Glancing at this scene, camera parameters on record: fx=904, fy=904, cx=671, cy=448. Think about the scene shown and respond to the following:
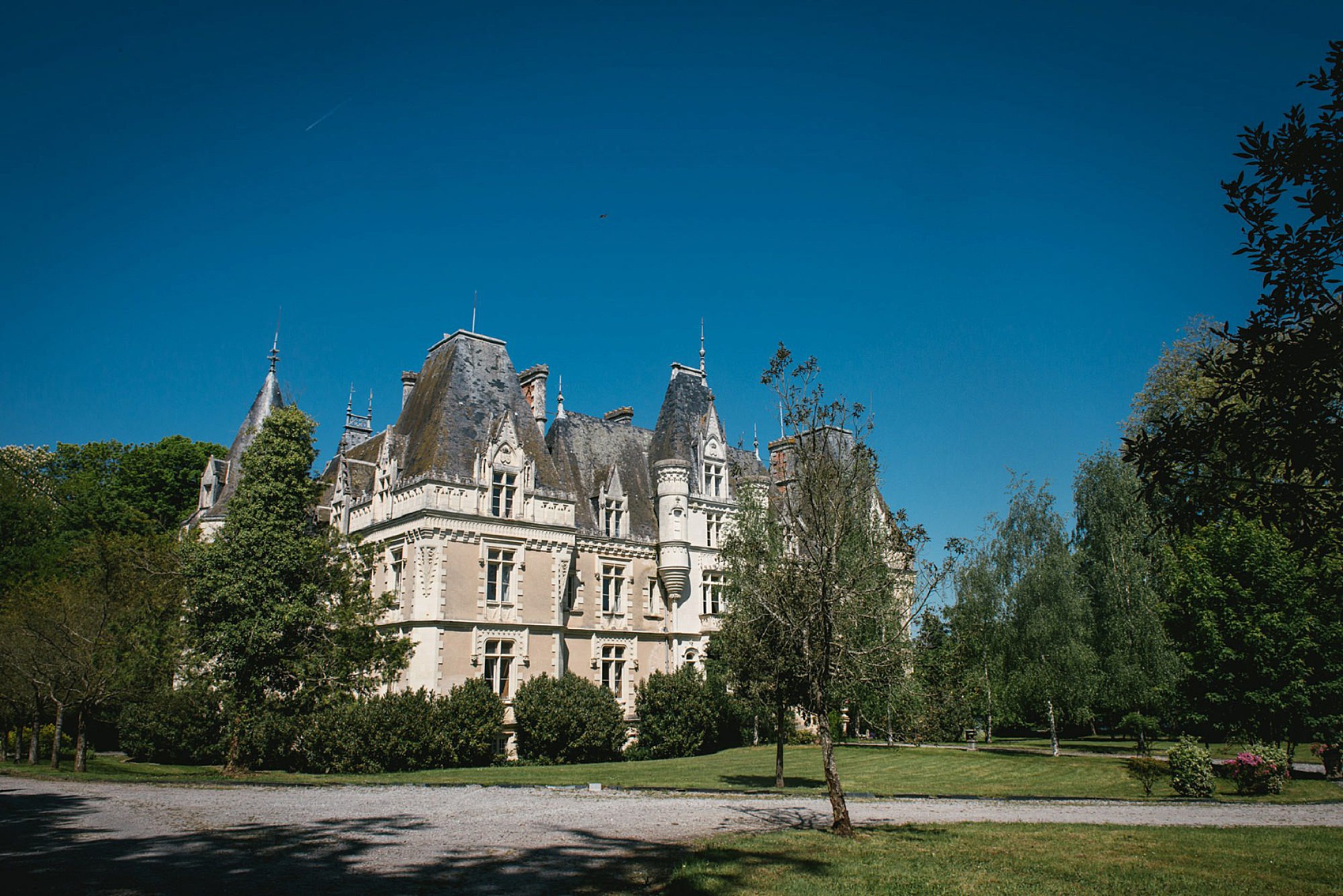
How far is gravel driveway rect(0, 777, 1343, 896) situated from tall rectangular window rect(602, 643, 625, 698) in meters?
18.1

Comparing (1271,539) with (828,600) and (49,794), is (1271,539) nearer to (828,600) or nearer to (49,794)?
(828,600)

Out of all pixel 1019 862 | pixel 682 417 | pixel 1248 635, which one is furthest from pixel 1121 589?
pixel 1019 862

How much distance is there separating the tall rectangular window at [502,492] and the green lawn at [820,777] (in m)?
10.2

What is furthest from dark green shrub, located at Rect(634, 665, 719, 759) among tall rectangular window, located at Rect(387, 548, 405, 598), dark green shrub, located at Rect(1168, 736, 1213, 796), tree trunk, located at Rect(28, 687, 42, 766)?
tree trunk, located at Rect(28, 687, 42, 766)

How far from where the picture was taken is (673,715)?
35.6m

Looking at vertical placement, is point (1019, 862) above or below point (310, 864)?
below

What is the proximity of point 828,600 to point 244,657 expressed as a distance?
20075 millimetres

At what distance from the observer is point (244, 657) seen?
88.7 feet

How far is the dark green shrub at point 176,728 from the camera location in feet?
96.3

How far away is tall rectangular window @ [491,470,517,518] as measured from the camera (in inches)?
1431

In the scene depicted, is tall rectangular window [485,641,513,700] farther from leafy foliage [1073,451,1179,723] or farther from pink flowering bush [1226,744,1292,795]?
pink flowering bush [1226,744,1292,795]

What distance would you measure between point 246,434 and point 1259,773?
4024 centimetres

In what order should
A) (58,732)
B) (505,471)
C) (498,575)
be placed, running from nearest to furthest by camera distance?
(58,732) → (498,575) → (505,471)

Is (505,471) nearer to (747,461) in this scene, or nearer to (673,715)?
(673,715)
